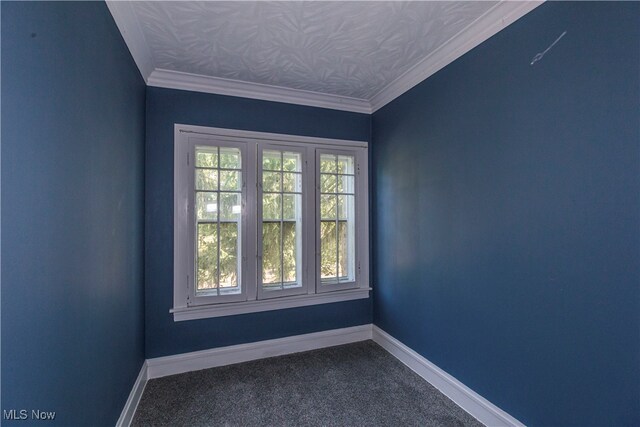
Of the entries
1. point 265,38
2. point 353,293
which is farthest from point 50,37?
point 353,293

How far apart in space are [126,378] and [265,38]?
2556mm

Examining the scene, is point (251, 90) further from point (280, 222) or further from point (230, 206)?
point (280, 222)

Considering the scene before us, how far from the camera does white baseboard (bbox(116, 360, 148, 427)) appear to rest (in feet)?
6.06

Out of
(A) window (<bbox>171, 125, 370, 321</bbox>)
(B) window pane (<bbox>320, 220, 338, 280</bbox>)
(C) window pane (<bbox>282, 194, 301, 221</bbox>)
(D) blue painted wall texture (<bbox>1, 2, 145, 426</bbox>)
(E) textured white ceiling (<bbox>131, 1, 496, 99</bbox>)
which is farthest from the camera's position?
(B) window pane (<bbox>320, 220, 338, 280</bbox>)

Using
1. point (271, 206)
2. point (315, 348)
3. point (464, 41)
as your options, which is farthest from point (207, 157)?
point (464, 41)

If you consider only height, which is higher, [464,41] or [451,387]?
[464,41]

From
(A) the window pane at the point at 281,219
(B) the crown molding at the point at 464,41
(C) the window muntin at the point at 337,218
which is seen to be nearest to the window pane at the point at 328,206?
(C) the window muntin at the point at 337,218

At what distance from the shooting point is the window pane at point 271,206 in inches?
116

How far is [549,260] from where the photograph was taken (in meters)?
1.58

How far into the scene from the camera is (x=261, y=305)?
2871mm

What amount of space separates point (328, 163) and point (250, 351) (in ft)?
6.86

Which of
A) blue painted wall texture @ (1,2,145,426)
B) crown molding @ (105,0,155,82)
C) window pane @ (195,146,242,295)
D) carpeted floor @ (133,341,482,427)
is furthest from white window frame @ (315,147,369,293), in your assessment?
blue painted wall texture @ (1,2,145,426)

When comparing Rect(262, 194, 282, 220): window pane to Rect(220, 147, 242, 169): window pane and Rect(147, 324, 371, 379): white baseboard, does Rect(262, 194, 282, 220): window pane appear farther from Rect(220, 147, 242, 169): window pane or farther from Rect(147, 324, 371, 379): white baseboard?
Rect(147, 324, 371, 379): white baseboard

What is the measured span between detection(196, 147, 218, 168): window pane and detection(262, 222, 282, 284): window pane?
77 centimetres
